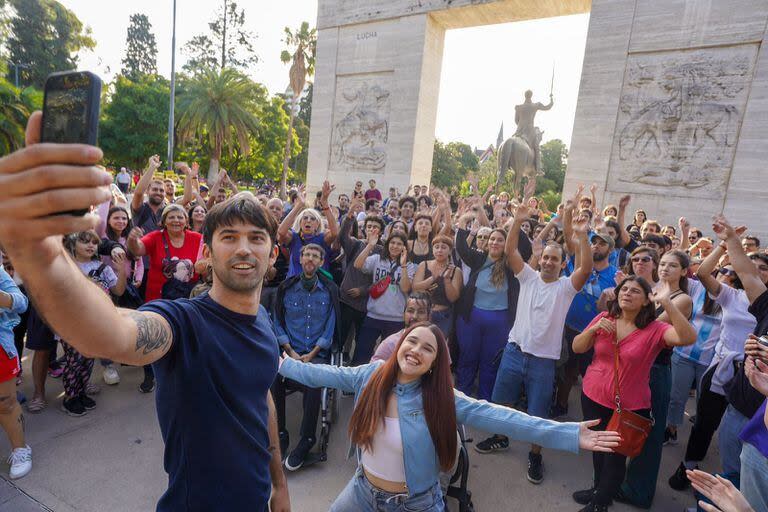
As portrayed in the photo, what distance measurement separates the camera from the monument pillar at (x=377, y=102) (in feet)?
45.5

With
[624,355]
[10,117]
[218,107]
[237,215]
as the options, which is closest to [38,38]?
[218,107]

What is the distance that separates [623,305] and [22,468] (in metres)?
4.71

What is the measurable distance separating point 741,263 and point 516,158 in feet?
36.0

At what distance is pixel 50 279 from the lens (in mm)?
794

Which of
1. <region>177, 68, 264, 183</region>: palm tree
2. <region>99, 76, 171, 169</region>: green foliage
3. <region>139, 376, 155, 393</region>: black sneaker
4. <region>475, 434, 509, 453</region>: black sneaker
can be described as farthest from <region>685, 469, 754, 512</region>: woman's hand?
<region>99, 76, 171, 169</region>: green foliage

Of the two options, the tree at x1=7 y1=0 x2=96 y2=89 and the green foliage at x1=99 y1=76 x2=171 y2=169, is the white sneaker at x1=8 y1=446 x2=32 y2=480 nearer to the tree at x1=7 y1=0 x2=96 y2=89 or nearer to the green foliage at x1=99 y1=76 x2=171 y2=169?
the green foliage at x1=99 y1=76 x2=171 y2=169

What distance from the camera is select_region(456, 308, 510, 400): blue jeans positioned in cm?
439

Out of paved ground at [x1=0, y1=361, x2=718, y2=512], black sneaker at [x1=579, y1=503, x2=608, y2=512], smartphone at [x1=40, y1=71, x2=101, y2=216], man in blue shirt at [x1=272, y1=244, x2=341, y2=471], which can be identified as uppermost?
smartphone at [x1=40, y1=71, x2=101, y2=216]

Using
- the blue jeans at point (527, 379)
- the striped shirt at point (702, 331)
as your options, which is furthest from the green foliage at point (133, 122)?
the striped shirt at point (702, 331)

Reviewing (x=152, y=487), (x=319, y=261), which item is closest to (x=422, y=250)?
(x=319, y=261)

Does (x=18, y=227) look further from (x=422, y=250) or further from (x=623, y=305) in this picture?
(x=422, y=250)

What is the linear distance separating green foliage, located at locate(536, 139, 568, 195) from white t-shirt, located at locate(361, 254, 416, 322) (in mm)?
33144

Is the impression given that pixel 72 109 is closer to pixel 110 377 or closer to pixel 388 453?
pixel 388 453

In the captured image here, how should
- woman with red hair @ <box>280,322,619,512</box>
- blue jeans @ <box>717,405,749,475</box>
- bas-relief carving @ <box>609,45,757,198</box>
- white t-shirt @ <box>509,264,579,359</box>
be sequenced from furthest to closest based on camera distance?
bas-relief carving @ <box>609,45,757,198</box>
white t-shirt @ <box>509,264,579,359</box>
blue jeans @ <box>717,405,749,475</box>
woman with red hair @ <box>280,322,619,512</box>
